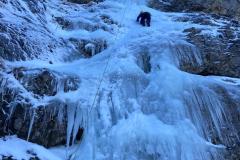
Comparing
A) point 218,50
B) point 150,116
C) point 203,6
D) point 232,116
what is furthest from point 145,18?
point 232,116

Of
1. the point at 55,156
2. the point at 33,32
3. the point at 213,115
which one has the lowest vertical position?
the point at 55,156

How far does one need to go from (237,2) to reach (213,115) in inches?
327

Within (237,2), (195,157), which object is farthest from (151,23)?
(195,157)

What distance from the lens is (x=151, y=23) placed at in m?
14.3

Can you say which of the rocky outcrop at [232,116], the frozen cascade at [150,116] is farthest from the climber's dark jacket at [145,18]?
the rocky outcrop at [232,116]

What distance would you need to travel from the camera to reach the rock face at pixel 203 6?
15.9 metres

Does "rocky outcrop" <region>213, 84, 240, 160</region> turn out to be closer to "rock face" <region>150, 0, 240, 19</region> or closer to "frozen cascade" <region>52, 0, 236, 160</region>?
"frozen cascade" <region>52, 0, 236, 160</region>

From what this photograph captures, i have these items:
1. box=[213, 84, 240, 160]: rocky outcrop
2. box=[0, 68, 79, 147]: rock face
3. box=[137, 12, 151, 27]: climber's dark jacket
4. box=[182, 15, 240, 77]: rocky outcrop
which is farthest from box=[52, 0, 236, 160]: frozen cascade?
box=[137, 12, 151, 27]: climber's dark jacket

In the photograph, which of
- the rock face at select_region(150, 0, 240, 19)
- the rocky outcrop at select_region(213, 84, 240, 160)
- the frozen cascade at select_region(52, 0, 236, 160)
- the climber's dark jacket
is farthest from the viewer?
the rock face at select_region(150, 0, 240, 19)

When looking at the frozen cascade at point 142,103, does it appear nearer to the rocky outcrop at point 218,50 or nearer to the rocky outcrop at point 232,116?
the rocky outcrop at point 232,116

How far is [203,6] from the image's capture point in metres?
16.0

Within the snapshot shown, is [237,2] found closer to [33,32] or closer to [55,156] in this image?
[33,32]

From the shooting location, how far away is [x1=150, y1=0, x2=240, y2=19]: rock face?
15.9 m

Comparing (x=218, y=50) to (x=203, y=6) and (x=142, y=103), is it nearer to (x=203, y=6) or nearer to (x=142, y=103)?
(x=142, y=103)
